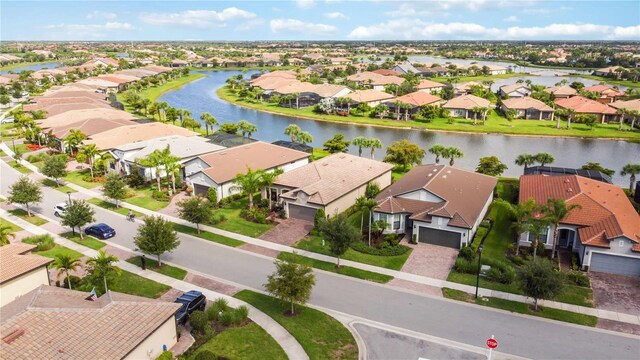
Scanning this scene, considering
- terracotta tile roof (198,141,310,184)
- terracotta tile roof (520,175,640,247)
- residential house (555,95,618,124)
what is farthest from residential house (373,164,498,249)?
residential house (555,95,618,124)

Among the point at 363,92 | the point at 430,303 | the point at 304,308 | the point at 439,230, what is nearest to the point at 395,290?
the point at 430,303

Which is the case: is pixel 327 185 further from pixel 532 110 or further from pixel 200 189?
pixel 532 110

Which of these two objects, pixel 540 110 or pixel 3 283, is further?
pixel 540 110

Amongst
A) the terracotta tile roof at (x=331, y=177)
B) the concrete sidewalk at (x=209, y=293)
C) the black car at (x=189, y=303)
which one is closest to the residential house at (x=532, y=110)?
the terracotta tile roof at (x=331, y=177)

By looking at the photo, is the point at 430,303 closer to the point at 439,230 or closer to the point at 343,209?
the point at 439,230

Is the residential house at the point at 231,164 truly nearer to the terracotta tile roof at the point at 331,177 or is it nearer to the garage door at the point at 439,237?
the terracotta tile roof at the point at 331,177

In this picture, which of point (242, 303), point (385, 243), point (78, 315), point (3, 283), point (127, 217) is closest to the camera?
point (78, 315)

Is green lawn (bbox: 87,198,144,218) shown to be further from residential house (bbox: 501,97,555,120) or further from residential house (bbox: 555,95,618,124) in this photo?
residential house (bbox: 555,95,618,124)
